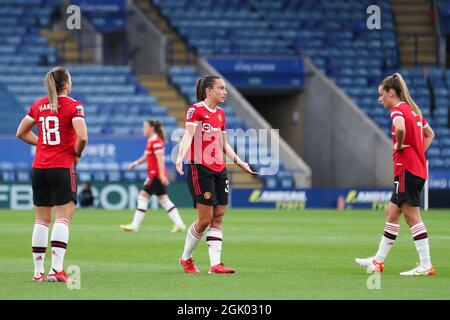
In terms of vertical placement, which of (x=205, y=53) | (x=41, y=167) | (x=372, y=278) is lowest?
(x=372, y=278)

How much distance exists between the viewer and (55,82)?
12.4 metres

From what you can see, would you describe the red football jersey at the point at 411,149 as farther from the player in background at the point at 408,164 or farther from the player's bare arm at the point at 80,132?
the player's bare arm at the point at 80,132

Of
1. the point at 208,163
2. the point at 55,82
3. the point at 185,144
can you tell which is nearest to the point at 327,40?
the point at 208,163

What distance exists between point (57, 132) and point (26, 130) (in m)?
0.50

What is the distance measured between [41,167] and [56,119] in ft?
1.75

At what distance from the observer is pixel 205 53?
41.7 m

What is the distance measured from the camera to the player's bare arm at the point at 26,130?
12695 mm

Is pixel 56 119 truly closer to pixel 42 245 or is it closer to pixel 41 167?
pixel 41 167

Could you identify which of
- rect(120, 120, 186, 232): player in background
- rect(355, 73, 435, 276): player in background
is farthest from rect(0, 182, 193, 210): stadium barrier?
rect(355, 73, 435, 276): player in background

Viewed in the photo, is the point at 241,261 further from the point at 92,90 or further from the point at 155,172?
the point at 92,90

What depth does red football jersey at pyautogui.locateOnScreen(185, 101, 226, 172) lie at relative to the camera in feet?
44.3

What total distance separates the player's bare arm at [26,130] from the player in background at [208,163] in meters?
1.70

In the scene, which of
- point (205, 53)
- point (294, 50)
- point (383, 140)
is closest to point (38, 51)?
point (205, 53)

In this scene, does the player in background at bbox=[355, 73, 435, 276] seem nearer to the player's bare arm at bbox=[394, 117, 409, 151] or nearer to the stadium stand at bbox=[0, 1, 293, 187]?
the player's bare arm at bbox=[394, 117, 409, 151]
